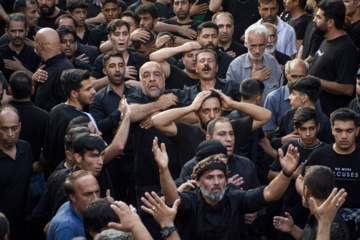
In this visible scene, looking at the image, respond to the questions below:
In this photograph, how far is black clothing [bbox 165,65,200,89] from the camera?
1014 cm

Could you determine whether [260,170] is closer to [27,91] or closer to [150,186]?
[150,186]

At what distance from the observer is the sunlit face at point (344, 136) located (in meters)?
Answer: 7.76

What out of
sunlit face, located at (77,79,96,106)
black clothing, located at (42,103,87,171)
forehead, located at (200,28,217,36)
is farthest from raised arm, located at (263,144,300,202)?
forehead, located at (200,28,217,36)

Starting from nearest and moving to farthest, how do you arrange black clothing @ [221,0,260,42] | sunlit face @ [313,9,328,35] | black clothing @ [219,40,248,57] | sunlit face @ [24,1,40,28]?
sunlit face @ [313,9,328,35] → black clothing @ [219,40,248,57] → sunlit face @ [24,1,40,28] → black clothing @ [221,0,260,42]

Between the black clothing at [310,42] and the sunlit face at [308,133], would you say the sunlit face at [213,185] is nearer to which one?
the sunlit face at [308,133]

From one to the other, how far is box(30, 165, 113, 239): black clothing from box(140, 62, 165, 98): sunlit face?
1.74 m

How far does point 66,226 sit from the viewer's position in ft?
20.1

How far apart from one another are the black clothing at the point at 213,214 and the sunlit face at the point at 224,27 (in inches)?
207

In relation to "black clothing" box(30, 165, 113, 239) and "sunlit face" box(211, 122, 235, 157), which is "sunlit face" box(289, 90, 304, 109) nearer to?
"sunlit face" box(211, 122, 235, 157)

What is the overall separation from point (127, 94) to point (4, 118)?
1.96 metres

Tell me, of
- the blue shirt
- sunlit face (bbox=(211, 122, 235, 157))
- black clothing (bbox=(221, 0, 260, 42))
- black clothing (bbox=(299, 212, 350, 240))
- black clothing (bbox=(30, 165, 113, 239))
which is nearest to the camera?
black clothing (bbox=(299, 212, 350, 240))

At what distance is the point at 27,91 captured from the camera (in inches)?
347

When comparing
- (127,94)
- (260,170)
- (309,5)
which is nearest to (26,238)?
(127,94)

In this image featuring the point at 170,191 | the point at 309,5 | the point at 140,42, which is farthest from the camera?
the point at 309,5
